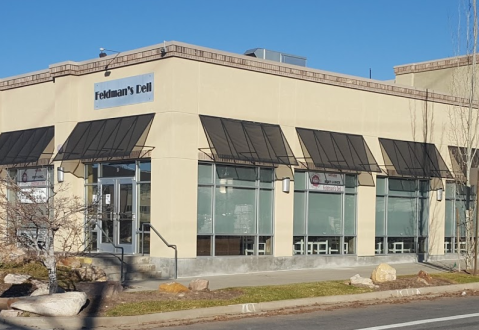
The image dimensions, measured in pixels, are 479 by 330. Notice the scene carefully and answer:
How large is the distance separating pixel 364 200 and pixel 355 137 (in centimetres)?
227

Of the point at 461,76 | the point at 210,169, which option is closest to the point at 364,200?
the point at 210,169

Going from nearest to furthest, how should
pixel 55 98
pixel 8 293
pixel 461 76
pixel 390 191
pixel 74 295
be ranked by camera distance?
pixel 74 295, pixel 8 293, pixel 55 98, pixel 390 191, pixel 461 76

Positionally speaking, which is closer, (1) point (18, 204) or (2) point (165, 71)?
(1) point (18, 204)

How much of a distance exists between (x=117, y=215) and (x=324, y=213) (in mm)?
7075

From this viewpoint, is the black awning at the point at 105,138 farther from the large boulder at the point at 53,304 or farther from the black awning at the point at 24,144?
the large boulder at the point at 53,304

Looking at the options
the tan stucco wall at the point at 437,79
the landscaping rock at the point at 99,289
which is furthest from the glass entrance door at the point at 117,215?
the tan stucco wall at the point at 437,79

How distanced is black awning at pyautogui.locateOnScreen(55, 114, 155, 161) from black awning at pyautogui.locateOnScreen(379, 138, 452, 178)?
31.6 ft

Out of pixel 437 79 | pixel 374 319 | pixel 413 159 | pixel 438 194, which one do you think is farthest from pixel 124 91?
pixel 437 79

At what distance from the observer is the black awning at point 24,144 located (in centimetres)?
2505

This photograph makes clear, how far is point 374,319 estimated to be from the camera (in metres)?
14.4

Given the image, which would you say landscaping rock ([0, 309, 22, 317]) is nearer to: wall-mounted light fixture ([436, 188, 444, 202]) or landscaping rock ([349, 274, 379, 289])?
landscaping rock ([349, 274, 379, 289])

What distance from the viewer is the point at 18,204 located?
14.4 m

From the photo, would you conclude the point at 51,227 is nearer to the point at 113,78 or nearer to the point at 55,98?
the point at 113,78

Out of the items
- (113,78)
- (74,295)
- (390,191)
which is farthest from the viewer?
(390,191)
